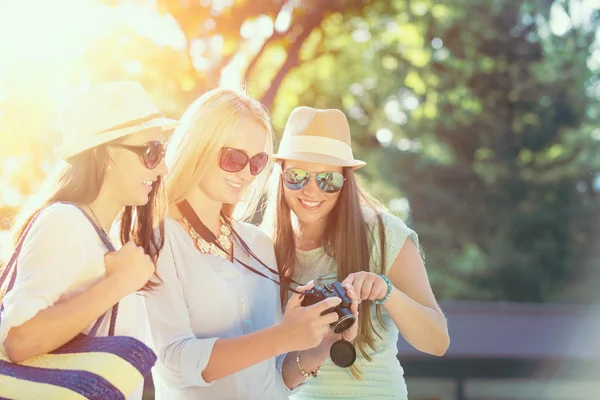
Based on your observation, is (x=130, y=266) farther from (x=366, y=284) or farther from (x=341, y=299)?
(x=366, y=284)

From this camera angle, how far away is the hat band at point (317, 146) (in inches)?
139

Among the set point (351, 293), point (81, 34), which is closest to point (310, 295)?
point (351, 293)

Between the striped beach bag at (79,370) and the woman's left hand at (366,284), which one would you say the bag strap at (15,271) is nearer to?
the striped beach bag at (79,370)

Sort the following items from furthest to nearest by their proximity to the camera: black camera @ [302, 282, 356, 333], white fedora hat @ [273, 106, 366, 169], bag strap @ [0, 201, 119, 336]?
1. white fedora hat @ [273, 106, 366, 169]
2. black camera @ [302, 282, 356, 333]
3. bag strap @ [0, 201, 119, 336]

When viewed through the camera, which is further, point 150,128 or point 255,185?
point 255,185

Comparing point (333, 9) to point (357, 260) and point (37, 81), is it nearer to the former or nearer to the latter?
point (37, 81)

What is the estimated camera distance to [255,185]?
3.36 meters

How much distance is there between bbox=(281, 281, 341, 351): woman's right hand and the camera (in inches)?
102

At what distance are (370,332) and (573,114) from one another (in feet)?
54.1

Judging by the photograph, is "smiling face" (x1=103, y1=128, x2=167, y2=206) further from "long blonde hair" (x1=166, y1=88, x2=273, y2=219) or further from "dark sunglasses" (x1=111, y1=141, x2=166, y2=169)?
"long blonde hair" (x1=166, y1=88, x2=273, y2=219)

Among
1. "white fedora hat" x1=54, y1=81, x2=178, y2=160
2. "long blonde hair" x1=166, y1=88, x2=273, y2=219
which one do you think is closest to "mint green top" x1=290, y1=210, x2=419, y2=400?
"long blonde hair" x1=166, y1=88, x2=273, y2=219

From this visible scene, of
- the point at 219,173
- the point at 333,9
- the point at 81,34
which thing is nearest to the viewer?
the point at 219,173

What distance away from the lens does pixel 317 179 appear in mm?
3465

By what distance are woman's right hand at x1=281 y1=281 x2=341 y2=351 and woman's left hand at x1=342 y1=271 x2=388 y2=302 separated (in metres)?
0.29
